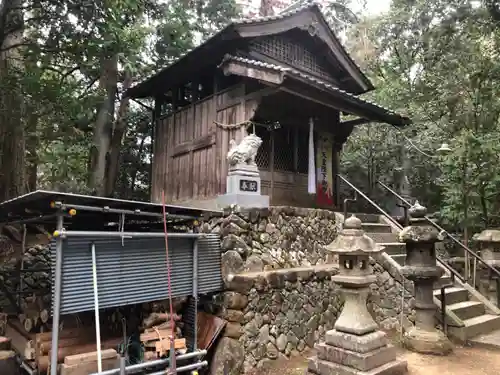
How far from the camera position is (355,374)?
5387 mm

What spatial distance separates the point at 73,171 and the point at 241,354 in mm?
8264

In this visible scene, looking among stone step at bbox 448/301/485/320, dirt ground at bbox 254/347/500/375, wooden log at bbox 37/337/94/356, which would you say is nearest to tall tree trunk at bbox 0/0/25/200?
wooden log at bbox 37/337/94/356

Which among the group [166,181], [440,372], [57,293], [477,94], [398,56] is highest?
[398,56]

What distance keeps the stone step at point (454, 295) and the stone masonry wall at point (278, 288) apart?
0.85m

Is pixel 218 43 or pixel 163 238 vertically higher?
pixel 218 43

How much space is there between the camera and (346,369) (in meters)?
5.53

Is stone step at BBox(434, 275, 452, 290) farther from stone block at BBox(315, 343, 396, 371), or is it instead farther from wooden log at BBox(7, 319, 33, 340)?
wooden log at BBox(7, 319, 33, 340)

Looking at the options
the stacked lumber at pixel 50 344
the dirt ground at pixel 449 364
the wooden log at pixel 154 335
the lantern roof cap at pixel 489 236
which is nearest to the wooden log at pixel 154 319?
the wooden log at pixel 154 335

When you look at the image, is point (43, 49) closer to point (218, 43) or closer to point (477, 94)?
point (218, 43)

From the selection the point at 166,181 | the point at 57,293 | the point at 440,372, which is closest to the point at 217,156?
the point at 166,181

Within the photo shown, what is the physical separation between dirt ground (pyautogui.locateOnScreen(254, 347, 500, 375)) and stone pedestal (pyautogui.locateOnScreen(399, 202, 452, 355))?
27 cm

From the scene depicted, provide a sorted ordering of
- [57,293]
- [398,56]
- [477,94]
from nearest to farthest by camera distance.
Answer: [57,293]
[477,94]
[398,56]

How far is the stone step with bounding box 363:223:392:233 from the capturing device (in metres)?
10.4

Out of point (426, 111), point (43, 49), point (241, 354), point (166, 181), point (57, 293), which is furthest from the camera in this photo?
point (426, 111)
